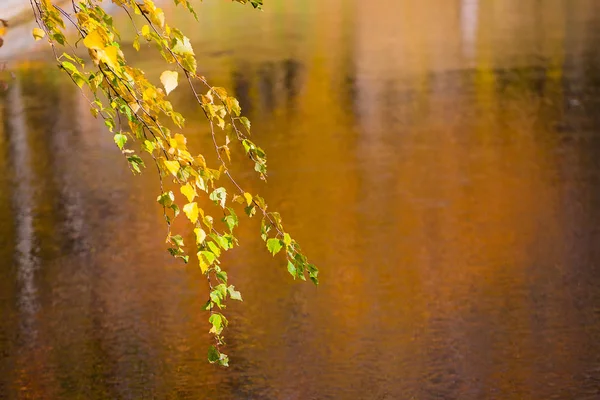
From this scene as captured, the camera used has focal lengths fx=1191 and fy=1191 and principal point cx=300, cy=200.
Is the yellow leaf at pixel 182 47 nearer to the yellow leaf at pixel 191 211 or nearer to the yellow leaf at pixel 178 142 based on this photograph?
the yellow leaf at pixel 178 142

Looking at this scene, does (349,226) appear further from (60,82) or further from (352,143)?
(60,82)

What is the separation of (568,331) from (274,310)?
73.9 inches

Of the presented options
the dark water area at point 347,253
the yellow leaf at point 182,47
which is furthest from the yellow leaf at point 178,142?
the dark water area at point 347,253

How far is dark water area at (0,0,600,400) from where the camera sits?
22.1ft

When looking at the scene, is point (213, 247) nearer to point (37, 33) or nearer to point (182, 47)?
point (182, 47)

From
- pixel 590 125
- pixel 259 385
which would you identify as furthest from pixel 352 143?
pixel 259 385

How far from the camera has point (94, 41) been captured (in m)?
2.69

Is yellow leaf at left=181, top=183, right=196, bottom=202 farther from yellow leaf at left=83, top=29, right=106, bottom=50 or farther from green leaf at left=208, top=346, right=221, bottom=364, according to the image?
green leaf at left=208, top=346, right=221, bottom=364

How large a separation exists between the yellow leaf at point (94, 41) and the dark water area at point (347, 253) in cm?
392

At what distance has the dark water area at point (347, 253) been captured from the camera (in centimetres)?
673

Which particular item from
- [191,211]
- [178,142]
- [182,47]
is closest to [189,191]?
[191,211]

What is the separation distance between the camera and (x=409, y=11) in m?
32.9

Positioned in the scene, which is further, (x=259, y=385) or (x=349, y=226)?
(x=349, y=226)

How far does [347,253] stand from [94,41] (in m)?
6.45
